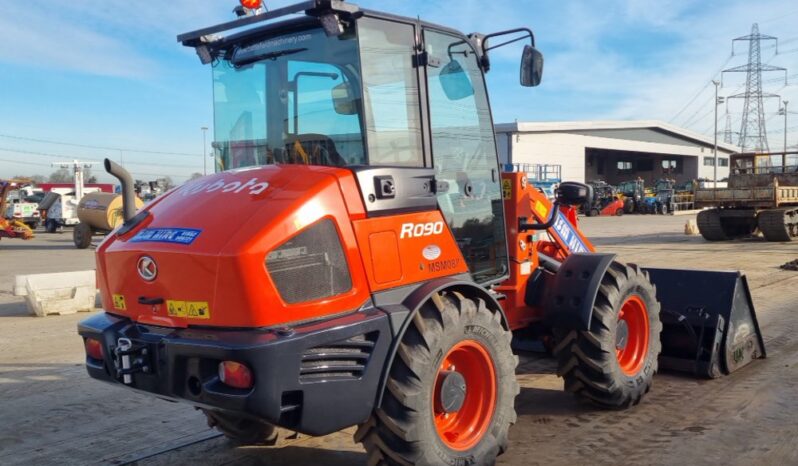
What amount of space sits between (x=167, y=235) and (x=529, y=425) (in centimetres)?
262

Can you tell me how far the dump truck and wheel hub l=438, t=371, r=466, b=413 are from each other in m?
17.7

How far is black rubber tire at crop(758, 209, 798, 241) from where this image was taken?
727 inches

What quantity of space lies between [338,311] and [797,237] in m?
20.2

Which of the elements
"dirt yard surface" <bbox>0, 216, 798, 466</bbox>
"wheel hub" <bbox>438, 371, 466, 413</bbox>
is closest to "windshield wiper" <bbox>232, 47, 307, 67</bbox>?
"wheel hub" <bbox>438, 371, 466, 413</bbox>

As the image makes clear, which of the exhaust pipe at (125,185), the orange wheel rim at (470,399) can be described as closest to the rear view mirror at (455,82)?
the orange wheel rim at (470,399)

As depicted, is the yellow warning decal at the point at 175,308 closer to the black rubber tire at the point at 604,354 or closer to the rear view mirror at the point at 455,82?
the rear view mirror at the point at 455,82

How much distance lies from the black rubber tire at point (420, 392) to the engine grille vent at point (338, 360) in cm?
19

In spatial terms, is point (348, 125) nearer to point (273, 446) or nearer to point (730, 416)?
point (273, 446)

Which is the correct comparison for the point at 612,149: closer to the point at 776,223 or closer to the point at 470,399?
the point at 776,223

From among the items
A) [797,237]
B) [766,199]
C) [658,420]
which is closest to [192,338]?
[658,420]

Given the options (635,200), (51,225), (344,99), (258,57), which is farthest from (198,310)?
(635,200)

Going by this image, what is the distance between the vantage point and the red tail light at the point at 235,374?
2.83 metres

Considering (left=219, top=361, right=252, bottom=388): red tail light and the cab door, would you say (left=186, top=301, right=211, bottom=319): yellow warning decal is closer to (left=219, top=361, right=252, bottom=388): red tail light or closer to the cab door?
(left=219, top=361, right=252, bottom=388): red tail light

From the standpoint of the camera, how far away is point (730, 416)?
4598mm
